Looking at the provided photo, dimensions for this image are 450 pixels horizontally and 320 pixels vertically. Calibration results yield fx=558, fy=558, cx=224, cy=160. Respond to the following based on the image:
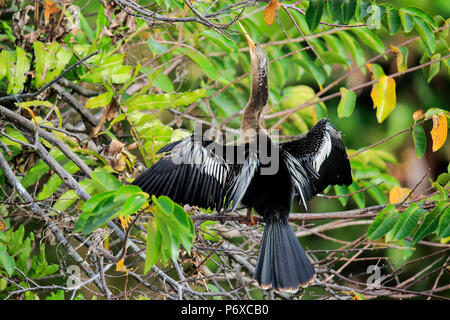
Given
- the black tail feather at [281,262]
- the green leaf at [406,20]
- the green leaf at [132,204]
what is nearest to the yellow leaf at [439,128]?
the green leaf at [406,20]

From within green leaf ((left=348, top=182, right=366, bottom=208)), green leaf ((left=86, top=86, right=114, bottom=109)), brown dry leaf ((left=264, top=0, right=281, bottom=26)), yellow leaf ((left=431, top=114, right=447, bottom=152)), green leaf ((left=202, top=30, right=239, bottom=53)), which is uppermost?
green leaf ((left=202, top=30, right=239, bottom=53))

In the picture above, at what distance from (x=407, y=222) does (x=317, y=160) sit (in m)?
0.71

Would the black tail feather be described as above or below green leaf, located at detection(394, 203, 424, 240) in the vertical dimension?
below

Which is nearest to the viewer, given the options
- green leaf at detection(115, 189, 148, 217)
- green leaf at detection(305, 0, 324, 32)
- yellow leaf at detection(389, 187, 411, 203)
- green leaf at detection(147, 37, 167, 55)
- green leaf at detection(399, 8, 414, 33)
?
green leaf at detection(115, 189, 148, 217)

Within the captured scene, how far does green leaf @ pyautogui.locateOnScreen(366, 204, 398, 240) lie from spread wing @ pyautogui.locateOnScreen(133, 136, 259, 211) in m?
0.58

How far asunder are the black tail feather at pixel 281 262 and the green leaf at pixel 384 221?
1.09ft

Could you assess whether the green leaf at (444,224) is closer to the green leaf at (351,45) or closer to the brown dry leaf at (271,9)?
the brown dry leaf at (271,9)

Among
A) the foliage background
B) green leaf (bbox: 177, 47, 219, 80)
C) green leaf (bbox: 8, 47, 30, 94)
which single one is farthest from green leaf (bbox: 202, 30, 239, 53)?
green leaf (bbox: 8, 47, 30, 94)

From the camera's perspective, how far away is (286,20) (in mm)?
4398

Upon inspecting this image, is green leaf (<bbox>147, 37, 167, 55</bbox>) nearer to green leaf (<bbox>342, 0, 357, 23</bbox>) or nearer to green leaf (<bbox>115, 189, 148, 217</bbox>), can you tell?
green leaf (<bbox>342, 0, 357, 23</bbox>)

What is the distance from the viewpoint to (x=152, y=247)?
1.76 metres

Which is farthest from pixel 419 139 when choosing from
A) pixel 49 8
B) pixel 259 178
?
pixel 49 8

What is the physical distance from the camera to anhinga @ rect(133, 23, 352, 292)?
2.45 metres
